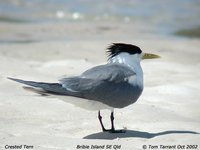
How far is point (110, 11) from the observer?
20641 mm

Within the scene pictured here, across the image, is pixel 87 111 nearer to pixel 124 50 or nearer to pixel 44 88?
pixel 124 50

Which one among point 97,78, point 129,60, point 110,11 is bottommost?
point 97,78

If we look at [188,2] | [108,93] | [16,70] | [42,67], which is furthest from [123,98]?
[188,2]

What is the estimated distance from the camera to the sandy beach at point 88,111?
20.7ft

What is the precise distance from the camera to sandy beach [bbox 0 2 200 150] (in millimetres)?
6324

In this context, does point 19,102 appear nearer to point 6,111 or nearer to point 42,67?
point 6,111

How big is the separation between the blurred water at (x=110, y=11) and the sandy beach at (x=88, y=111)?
4.21m

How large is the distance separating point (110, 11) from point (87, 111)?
13.2 m

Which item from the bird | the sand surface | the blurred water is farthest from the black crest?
the blurred water

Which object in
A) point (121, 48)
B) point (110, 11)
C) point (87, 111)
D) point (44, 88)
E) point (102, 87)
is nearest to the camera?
point (44, 88)

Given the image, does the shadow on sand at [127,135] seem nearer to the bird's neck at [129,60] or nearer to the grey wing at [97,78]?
the grey wing at [97,78]

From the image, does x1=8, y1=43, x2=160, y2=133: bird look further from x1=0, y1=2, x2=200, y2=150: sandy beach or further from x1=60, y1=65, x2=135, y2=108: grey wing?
x1=0, y1=2, x2=200, y2=150: sandy beach

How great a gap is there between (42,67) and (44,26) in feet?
22.3

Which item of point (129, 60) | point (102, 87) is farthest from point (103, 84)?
point (129, 60)
